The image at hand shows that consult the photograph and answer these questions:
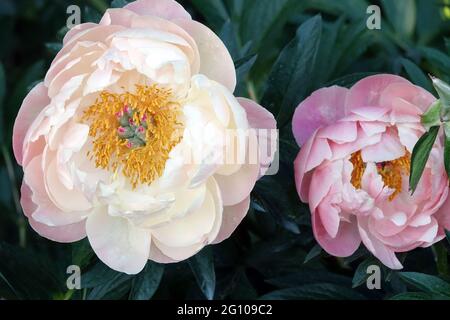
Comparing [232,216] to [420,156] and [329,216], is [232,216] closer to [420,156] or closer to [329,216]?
[329,216]

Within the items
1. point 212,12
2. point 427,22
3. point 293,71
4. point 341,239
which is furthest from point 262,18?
point 341,239

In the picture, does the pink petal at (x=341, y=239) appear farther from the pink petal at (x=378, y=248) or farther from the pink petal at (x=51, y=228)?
the pink petal at (x=51, y=228)

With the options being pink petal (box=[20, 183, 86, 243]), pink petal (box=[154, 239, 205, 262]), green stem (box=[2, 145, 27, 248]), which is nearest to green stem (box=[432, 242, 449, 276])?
pink petal (box=[154, 239, 205, 262])

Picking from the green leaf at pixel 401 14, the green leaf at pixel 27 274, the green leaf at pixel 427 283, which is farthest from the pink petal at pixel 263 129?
the green leaf at pixel 401 14

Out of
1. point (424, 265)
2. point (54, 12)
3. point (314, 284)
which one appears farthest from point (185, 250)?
point (54, 12)

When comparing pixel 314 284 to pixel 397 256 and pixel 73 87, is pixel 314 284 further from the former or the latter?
pixel 73 87
